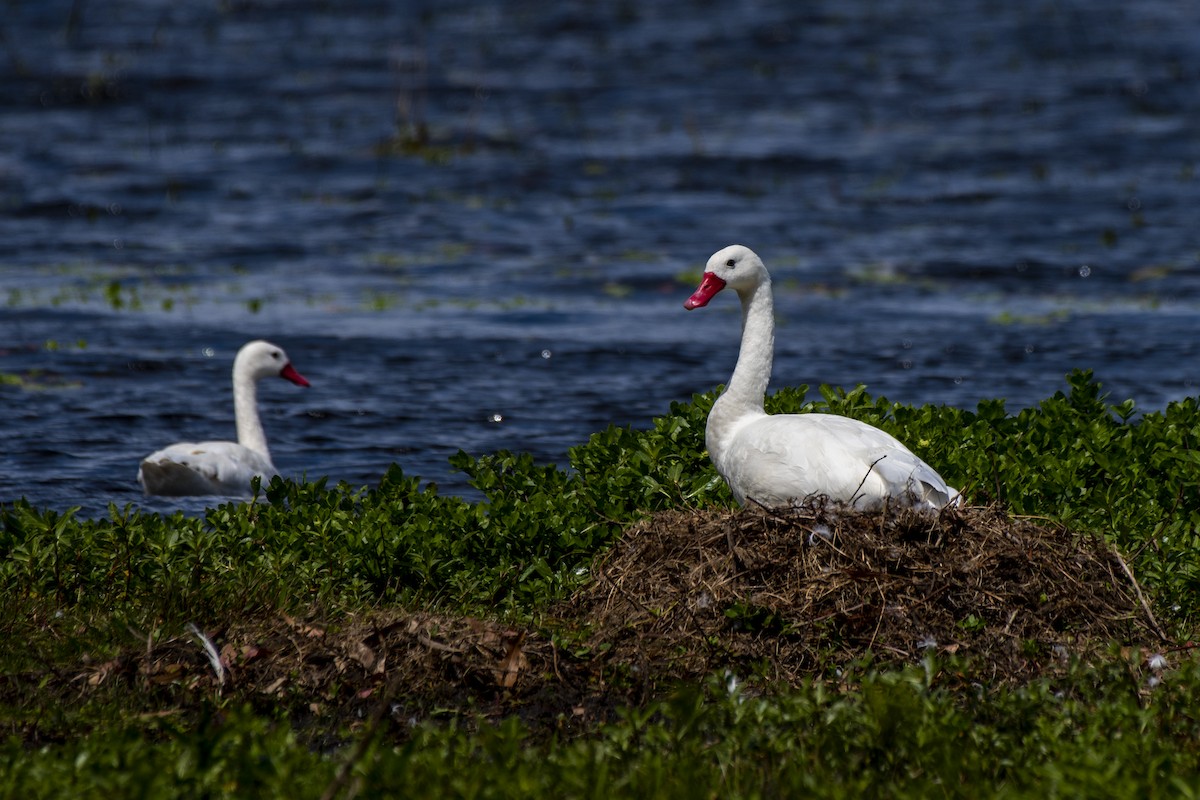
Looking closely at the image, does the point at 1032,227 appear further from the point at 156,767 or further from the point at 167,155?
the point at 156,767

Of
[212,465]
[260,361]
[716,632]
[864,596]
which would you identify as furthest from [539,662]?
[260,361]

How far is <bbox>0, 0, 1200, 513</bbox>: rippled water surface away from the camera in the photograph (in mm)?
13594

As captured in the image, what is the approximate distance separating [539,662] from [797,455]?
63.4 inches

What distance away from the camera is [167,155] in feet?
77.9

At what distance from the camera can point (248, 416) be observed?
11.8 meters

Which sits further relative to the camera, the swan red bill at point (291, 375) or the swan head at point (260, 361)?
the swan red bill at point (291, 375)

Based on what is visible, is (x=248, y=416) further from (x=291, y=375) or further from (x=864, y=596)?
(x=864, y=596)

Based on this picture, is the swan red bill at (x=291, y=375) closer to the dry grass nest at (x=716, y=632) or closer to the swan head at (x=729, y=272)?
the swan head at (x=729, y=272)

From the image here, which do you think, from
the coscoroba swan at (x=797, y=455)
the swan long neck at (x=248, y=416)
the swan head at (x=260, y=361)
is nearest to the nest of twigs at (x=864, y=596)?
the coscoroba swan at (x=797, y=455)

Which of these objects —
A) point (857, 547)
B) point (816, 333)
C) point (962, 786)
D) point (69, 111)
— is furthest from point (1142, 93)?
point (962, 786)

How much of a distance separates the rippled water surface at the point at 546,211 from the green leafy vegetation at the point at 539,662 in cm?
290

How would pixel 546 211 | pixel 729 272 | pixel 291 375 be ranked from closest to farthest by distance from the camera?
pixel 729 272, pixel 291 375, pixel 546 211

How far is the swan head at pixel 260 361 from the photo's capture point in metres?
12.1

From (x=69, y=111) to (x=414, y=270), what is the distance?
11.1m
